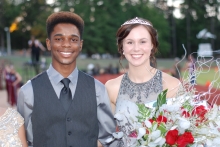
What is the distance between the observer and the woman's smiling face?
3.38 meters

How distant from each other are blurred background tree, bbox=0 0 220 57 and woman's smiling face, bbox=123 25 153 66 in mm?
40168

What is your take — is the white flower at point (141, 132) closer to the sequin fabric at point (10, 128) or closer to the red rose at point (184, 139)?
the red rose at point (184, 139)

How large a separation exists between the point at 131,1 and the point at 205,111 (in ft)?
158

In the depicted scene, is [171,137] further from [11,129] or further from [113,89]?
[113,89]

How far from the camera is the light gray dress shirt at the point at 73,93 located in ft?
10.0

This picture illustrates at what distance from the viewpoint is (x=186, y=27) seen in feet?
192

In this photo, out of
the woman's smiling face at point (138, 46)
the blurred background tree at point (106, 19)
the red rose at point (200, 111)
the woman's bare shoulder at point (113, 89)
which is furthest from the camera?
the blurred background tree at point (106, 19)

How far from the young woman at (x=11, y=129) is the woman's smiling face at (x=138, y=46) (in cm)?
116

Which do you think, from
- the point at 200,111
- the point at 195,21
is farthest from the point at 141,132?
→ the point at 195,21

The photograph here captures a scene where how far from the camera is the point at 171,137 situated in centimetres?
237

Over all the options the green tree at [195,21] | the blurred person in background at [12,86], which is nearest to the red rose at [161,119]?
the blurred person in background at [12,86]

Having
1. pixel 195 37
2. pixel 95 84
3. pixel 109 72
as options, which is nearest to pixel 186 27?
pixel 195 37

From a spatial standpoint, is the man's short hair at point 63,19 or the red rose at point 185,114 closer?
the red rose at point 185,114

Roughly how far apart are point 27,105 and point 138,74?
115 centimetres
